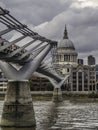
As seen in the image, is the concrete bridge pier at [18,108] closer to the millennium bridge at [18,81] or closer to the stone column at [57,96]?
the millennium bridge at [18,81]

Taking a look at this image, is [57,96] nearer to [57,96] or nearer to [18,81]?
[57,96]

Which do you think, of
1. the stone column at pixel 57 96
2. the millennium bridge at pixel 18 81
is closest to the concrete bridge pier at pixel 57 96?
the stone column at pixel 57 96

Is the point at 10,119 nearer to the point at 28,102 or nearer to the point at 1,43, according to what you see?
the point at 28,102

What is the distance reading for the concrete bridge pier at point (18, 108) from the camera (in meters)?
61.4

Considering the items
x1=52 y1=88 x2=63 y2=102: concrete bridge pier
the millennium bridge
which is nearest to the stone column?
x1=52 y1=88 x2=63 y2=102: concrete bridge pier

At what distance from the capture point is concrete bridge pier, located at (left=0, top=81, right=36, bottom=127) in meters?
61.4

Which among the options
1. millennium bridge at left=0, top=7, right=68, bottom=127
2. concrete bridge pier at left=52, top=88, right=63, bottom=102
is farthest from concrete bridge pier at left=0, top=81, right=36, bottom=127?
concrete bridge pier at left=52, top=88, right=63, bottom=102

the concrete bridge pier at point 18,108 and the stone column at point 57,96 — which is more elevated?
the stone column at point 57,96

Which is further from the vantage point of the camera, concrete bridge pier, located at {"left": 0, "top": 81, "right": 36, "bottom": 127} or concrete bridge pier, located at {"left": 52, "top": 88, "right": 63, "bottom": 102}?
concrete bridge pier, located at {"left": 52, "top": 88, "right": 63, "bottom": 102}

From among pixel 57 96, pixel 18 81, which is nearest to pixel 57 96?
pixel 57 96

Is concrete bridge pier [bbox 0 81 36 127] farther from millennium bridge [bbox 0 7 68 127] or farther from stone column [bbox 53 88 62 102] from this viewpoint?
stone column [bbox 53 88 62 102]

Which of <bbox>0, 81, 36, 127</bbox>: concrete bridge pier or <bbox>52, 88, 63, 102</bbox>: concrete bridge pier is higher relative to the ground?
<bbox>52, 88, 63, 102</bbox>: concrete bridge pier

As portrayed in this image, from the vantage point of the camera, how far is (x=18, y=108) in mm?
62094

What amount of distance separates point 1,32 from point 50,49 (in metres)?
25.3
